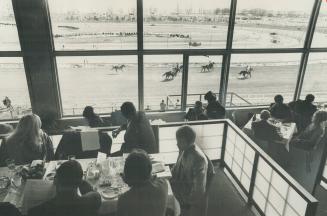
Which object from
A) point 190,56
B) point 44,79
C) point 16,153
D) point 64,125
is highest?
point 190,56

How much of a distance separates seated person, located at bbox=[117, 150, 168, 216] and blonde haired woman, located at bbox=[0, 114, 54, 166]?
69.5 inches

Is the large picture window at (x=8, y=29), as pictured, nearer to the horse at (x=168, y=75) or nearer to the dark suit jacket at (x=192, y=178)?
the horse at (x=168, y=75)

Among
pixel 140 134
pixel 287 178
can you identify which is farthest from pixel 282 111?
pixel 140 134

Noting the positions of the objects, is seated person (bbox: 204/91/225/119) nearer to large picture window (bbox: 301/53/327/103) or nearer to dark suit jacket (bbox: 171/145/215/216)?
dark suit jacket (bbox: 171/145/215/216)

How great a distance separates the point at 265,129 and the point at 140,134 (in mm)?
2165

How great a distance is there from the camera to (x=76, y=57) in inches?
223

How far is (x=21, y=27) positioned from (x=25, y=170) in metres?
3.03

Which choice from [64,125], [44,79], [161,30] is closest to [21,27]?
[44,79]

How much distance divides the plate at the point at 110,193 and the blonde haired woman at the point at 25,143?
1.19m

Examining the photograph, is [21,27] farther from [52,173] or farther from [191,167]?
[191,167]

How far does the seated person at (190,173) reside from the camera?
2896 millimetres

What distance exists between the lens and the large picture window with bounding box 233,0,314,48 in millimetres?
6140

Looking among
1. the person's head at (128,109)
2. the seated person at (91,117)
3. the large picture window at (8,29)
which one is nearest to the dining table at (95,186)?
the person's head at (128,109)

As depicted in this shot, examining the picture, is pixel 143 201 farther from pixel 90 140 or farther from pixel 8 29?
pixel 8 29
